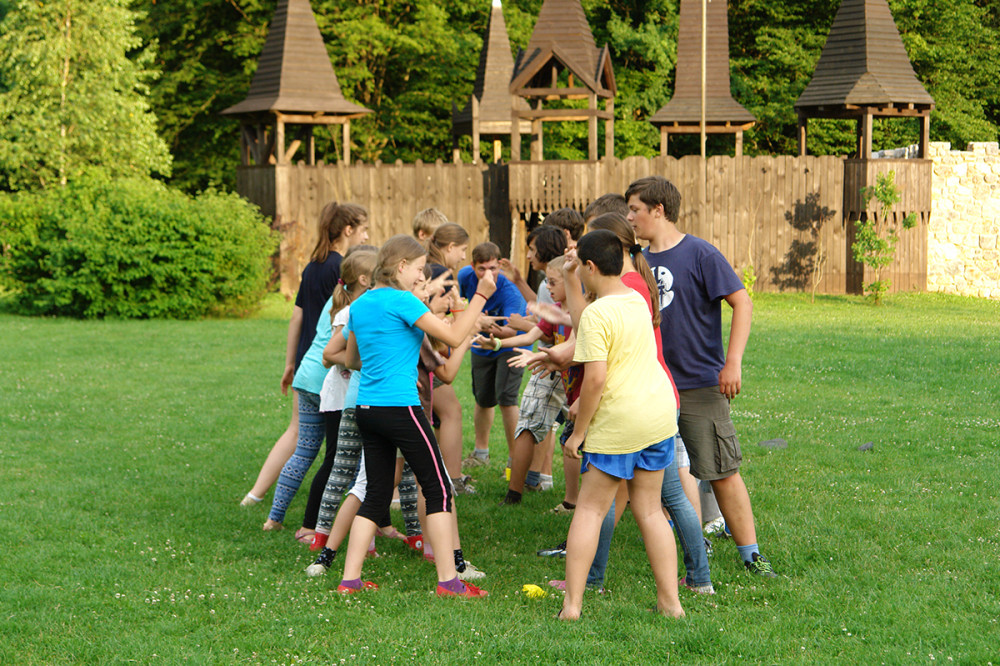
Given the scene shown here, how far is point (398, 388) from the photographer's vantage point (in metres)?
5.09

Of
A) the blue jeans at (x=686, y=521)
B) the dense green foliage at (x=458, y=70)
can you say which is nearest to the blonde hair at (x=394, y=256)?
the blue jeans at (x=686, y=521)

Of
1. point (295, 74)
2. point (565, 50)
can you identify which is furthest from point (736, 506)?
point (295, 74)

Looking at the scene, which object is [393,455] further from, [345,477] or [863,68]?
[863,68]

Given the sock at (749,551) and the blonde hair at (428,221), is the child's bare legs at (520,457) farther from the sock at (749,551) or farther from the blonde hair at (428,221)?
the sock at (749,551)

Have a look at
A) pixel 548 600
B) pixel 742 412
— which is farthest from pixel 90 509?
pixel 742 412

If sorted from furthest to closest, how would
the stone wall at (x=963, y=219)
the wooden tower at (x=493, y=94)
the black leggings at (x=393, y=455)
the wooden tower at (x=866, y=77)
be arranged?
the wooden tower at (x=493, y=94), the stone wall at (x=963, y=219), the wooden tower at (x=866, y=77), the black leggings at (x=393, y=455)

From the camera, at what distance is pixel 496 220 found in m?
23.5

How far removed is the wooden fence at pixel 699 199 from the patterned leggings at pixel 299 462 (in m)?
16.4

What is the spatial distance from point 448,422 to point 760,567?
8.07ft

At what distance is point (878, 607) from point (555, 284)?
2329 millimetres

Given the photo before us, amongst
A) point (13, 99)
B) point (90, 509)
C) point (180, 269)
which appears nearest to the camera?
point (90, 509)

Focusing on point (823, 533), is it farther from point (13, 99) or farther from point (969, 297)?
point (13, 99)

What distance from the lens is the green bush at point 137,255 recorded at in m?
19.0

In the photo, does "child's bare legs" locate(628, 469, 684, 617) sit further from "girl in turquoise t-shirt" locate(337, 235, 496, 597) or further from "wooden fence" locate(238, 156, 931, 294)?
"wooden fence" locate(238, 156, 931, 294)
